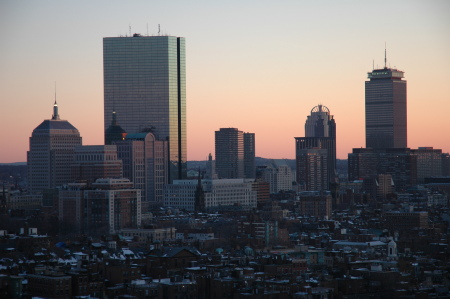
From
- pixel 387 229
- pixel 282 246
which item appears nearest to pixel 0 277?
pixel 282 246

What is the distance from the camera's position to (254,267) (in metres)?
116

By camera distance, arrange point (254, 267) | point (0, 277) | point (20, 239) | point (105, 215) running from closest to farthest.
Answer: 1. point (0, 277)
2. point (254, 267)
3. point (20, 239)
4. point (105, 215)

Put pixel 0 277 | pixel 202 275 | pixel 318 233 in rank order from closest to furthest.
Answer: pixel 0 277
pixel 202 275
pixel 318 233

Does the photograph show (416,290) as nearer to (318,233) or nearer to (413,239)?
(413,239)

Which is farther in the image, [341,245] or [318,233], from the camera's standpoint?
[318,233]

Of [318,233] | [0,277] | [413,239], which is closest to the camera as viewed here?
[0,277]

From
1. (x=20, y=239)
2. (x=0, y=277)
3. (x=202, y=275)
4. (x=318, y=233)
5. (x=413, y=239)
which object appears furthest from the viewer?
(x=318, y=233)

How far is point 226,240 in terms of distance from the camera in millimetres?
163500

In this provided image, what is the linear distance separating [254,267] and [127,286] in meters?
16.5

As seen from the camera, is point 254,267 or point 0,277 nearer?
point 0,277

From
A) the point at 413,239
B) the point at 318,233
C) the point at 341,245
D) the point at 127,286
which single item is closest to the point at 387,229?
the point at 318,233

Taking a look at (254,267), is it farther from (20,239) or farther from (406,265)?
(20,239)

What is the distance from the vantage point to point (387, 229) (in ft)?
616

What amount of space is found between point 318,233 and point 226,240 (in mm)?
19801
